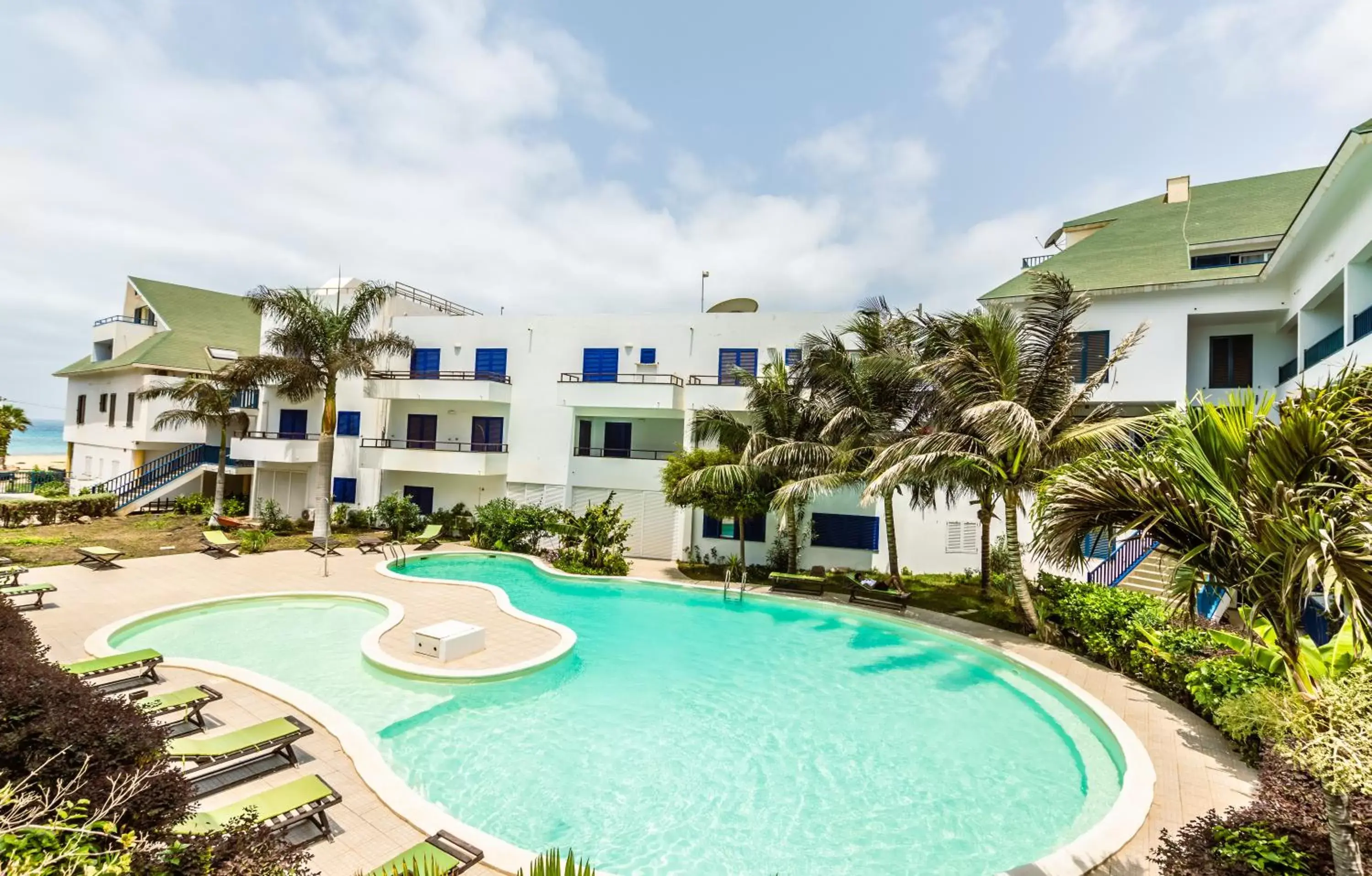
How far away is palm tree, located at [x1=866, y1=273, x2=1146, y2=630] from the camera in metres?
12.8

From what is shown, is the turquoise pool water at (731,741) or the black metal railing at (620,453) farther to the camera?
the black metal railing at (620,453)

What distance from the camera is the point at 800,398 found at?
18344 millimetres

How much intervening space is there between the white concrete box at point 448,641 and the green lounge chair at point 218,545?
1250cm

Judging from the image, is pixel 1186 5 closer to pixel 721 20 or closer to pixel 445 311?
pixel 721 20

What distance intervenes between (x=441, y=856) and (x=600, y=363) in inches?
798

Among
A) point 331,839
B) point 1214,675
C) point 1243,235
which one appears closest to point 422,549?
point 331,839

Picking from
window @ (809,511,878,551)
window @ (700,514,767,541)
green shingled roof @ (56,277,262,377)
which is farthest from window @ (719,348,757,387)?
green shingled roof @ (56,277,262,377)

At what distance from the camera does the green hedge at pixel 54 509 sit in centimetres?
2252

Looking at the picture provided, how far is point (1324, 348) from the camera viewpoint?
14.3 m

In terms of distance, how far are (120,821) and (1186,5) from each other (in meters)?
17.9

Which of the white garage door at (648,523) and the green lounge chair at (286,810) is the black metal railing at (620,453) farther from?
the green lounge chair at (286,810)

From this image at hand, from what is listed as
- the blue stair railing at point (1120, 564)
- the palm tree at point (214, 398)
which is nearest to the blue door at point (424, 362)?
the palm tree at point (214, 398)

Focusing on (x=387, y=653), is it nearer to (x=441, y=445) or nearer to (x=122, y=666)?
(x=122, y=666)

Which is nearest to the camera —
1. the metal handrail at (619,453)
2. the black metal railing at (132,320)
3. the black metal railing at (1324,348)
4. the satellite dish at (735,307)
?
the black metal railing at (1324,348)
